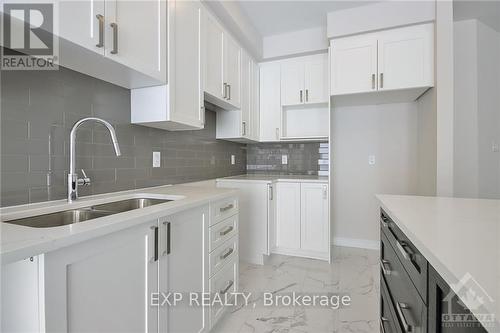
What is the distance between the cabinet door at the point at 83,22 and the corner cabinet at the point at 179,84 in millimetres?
477

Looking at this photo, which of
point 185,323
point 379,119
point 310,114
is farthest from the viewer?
point 310,114

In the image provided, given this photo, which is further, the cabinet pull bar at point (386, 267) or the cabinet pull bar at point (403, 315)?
the cabinet pull bar at point (386, 267)

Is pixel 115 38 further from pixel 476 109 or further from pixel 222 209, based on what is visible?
pixel 476 109

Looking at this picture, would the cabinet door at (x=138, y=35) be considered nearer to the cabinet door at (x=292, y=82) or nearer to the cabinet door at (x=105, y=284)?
the cabinet door at (x=105, y=284)

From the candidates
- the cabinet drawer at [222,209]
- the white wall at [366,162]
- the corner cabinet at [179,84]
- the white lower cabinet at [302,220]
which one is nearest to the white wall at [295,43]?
the white wall at [366,162]

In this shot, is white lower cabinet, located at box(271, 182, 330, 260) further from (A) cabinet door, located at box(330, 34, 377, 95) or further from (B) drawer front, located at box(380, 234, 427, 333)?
(B) drawer front, located at box(380, 234, 427, 333)

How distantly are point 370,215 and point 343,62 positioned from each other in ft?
6.11

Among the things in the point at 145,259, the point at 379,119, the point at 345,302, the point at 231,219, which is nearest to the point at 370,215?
the point at 379,119

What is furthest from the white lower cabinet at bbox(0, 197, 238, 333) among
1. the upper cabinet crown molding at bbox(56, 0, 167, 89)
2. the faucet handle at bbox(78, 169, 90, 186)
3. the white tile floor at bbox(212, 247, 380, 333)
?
the upper cabinet crown molding at bbox(56, 0, 167, 89)

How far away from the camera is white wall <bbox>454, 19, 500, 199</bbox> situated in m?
2.57

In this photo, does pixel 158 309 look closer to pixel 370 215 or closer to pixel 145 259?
pixel 145 259

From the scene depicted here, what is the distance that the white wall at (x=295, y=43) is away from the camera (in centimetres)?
289

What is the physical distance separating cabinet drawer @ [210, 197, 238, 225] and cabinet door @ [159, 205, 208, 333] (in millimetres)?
80

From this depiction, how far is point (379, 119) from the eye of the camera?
10.2ft
